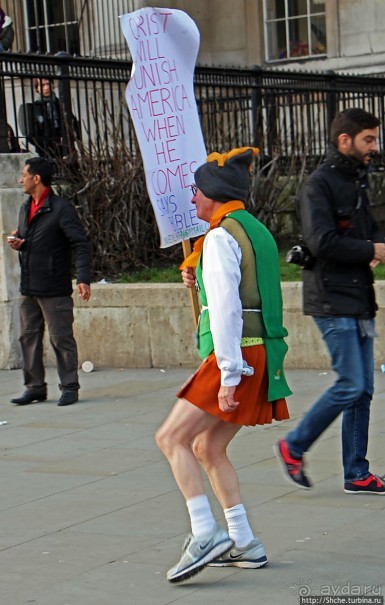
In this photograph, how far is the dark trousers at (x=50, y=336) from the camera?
32.3ft

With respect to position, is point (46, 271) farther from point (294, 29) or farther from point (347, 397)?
point (294, 29)

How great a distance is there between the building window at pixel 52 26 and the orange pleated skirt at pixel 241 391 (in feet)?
57.2

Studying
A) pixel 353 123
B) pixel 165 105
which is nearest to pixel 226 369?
pixel 353 123

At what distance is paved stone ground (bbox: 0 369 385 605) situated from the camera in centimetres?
510

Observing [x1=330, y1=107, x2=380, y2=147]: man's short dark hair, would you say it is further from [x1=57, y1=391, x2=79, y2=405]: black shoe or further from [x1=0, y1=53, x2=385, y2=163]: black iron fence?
[x1=0, y1=53, x2=385, y2=163]: black iron fence

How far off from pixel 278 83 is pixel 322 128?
1.45 meters

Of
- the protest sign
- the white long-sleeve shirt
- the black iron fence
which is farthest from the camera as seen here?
the black iron fence

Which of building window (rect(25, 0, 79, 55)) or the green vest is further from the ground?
building window (rect(25, 0, 79, 55))

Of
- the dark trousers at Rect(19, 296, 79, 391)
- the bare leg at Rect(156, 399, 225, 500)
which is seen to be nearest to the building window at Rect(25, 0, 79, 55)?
the dark trousers at Rect(19, 296, 79, 391)

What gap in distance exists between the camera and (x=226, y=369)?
16.7 feet

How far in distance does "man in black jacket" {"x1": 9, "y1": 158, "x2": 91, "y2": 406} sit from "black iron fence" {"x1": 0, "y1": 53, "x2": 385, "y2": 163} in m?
2.45

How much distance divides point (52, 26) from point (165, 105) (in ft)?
49.5

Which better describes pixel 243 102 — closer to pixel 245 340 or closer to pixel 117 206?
pixel 117 206

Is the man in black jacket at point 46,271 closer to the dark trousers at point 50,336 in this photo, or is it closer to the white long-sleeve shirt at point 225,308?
the dark trousers at point 50,336
